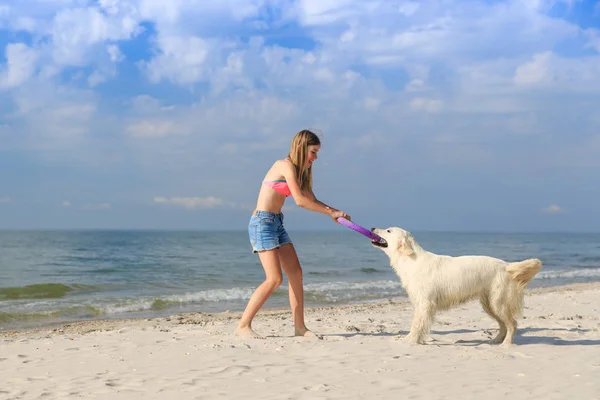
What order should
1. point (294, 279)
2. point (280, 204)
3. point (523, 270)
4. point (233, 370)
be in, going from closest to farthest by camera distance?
1. point (233, 370)
2. point (523, 270)
3. point (280, 204)
4. point (294, 279)

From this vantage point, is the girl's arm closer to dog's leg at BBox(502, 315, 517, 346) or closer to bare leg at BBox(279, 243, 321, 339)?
bare leg at BBox(279, 243, 321, 339)

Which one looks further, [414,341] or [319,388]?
[414,341]

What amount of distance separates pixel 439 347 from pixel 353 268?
1761 centimetres

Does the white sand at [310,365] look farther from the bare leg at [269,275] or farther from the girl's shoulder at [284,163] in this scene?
the girl's shoulder at [284,163]

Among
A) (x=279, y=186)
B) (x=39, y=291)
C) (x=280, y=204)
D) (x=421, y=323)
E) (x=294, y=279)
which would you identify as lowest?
(x=39, y=291)

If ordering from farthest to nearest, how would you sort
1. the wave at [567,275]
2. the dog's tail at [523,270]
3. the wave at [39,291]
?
the wave at [567,275] < the wave at [39,291] < the dog's tail at [523,270]

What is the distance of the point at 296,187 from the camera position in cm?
616

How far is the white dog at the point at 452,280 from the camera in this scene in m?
6.06

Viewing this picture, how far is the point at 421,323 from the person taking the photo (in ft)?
20.1

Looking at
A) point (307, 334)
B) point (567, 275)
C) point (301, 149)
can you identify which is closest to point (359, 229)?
point (301, 149)

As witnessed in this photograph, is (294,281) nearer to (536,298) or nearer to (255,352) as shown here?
(255,352)

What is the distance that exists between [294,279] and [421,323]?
143cm

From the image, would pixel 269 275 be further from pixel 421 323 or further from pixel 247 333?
pixel 421 323

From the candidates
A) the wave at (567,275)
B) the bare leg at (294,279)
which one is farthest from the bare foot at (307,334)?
the wave at (567,275)
